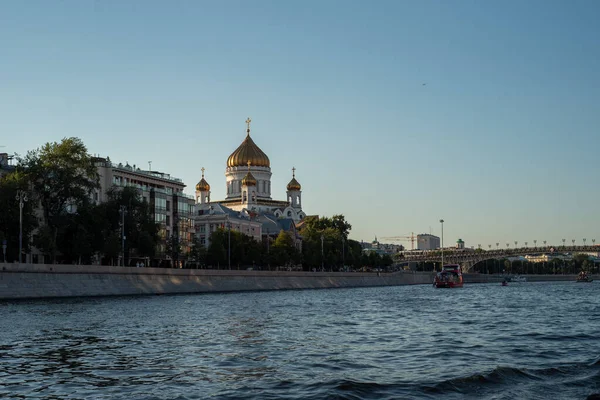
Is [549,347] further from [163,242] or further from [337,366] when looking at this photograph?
[163,242]

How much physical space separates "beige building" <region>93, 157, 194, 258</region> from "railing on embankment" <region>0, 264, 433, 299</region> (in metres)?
15.6

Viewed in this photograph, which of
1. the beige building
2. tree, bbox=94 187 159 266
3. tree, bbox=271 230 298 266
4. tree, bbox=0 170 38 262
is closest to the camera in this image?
tree, bbox=0 170 38 262

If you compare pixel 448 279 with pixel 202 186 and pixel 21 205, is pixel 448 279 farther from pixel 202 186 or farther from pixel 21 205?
pixel 21 205

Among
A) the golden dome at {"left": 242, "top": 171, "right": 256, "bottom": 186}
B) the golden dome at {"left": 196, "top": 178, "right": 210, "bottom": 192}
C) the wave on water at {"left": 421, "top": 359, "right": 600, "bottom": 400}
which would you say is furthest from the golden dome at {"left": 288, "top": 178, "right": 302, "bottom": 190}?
the wave on water at {"left": 421, "top": 359, "right": 600, "bottom": 400}

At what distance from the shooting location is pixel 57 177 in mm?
79438

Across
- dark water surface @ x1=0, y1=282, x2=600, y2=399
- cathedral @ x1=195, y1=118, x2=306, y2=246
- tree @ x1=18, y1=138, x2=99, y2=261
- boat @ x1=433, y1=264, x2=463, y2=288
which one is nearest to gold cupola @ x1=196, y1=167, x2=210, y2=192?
cathedral @ x1=195, y1=118, x2=306, y2=246

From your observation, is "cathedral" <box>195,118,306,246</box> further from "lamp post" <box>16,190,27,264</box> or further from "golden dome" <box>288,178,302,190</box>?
"lamp post" <box>16,190,27,264</box>

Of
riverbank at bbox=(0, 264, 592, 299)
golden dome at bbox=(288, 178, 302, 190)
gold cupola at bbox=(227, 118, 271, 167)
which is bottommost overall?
riverbank at bbox=(0, 264, 592, 299)

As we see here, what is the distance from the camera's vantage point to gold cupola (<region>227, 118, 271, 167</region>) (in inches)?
7151

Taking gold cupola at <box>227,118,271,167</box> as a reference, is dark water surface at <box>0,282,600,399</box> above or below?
below

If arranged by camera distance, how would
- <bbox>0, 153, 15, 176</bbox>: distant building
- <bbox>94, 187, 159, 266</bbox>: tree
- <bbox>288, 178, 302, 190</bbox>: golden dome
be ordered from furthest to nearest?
1. <bbox>288, 178, 302, 190</bbox>: golden dome
2. <bbox>0, 153, 15, 176</bbox>: distant building
3. <bbox>94, 187, 159, 266</bbox>: tree

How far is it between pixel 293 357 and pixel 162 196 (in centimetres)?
9206

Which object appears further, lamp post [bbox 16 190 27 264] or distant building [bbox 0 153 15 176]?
distant building [bbox 0 153 15 176]

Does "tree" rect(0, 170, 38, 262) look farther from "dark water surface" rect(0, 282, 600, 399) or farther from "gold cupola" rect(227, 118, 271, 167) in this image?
"gold cupola" rect(227, 118, 271, 167)
